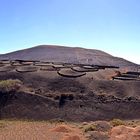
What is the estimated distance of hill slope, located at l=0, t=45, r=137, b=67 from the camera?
533ft

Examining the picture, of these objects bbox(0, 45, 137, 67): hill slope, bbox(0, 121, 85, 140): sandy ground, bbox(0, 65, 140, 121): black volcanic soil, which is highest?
bbox(0, 45, 137, 67): hill slope

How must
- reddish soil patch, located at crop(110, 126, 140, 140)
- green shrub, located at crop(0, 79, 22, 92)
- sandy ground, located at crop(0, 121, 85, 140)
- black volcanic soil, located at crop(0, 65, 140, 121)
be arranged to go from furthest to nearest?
green shrub, located at crop(0, 79, 22, 92)
black volcanic soil, located at crop(0, 65, 140, 121)
sandy ground, located at crop(0, 121, 85, 140)
reddish soil patch, located at crop(110, 126, 140, 140)

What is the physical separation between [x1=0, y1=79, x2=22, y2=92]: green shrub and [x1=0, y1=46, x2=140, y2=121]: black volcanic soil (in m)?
0.86

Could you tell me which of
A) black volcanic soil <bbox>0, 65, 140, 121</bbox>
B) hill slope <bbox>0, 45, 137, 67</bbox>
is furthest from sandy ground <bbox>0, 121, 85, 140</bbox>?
hill slope <bbox>0, 45, 137, 67</bbox>

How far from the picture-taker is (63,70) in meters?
69.3

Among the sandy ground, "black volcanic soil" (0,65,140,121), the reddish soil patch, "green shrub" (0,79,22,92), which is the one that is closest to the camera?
the reddish soil patch

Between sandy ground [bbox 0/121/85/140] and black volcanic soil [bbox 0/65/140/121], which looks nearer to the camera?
sandy ground [bbox 0/121/85/140]

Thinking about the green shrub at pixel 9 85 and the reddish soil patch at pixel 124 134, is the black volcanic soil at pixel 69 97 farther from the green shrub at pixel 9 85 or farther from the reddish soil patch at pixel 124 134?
the reddish soil patch at pixel 124 134

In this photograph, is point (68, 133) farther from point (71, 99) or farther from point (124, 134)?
point (71, 99)

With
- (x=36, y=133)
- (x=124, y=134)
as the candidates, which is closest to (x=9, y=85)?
(x=36, y=133)

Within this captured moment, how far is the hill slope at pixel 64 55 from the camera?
162 meters

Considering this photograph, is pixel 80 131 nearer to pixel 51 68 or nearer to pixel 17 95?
pixel 17 95

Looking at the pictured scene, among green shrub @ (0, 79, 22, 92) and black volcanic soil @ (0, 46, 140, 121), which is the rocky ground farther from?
green shrub @ (0, 79, 22, 92)

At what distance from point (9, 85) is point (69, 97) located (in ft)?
33.4
